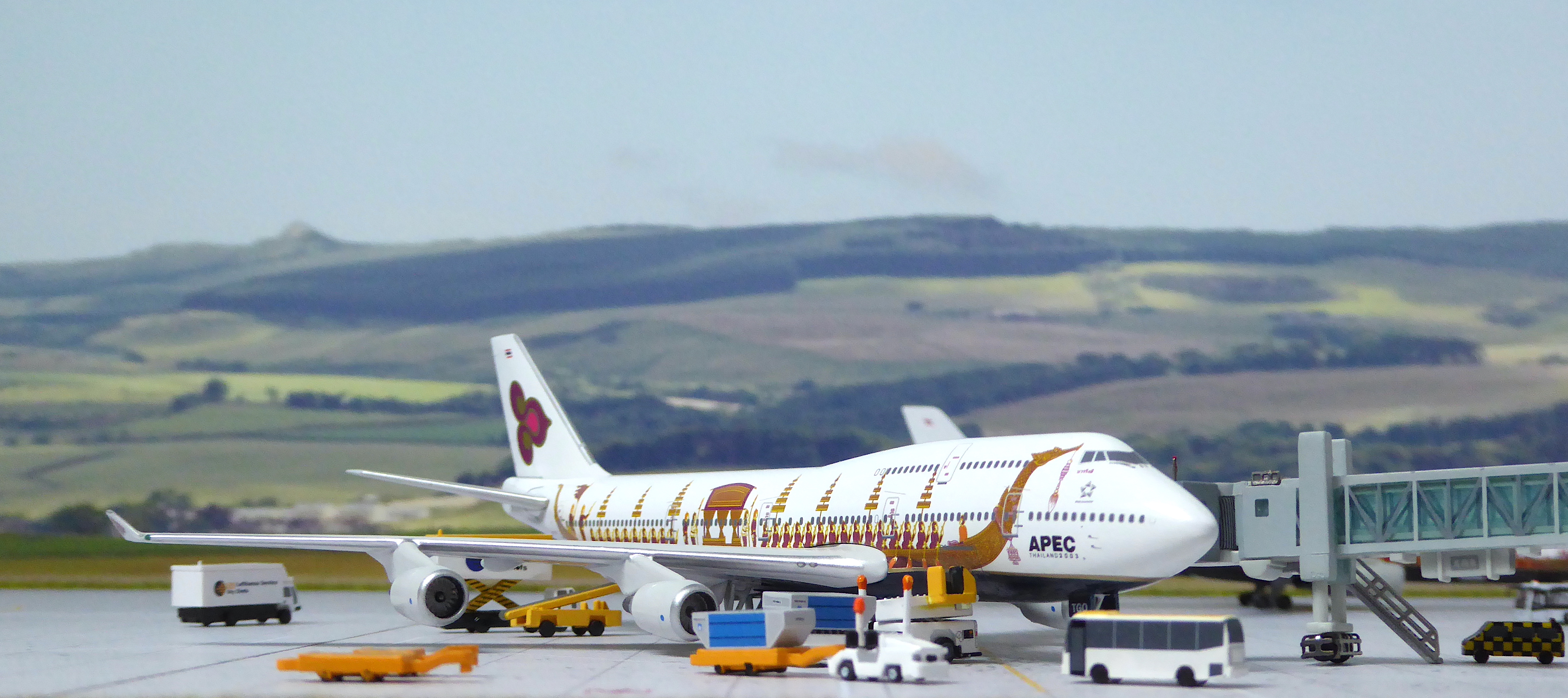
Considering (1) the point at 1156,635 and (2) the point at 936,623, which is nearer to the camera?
(1) the point at 1156,635

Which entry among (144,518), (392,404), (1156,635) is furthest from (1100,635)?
(392,404)

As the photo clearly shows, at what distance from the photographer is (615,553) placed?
31938 mm

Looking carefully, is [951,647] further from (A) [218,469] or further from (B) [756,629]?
(A) [218,469]

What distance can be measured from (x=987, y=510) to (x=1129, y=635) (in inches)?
210

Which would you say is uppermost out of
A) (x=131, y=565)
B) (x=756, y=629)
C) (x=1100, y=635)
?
(x=1100, y=635)

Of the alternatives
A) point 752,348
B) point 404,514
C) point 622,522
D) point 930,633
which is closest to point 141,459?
point 404,514

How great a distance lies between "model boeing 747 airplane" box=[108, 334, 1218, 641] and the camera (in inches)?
1085

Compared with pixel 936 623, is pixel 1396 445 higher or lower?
higher

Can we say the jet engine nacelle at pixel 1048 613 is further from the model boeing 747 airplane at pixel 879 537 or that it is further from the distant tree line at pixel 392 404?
the distant tree line at pixel 392 404

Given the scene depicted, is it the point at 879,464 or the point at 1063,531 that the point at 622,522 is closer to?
the point at 879,464

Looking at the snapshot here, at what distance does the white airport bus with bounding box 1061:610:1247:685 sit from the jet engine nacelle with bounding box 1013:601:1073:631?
837cm

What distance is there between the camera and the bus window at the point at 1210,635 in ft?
78.0

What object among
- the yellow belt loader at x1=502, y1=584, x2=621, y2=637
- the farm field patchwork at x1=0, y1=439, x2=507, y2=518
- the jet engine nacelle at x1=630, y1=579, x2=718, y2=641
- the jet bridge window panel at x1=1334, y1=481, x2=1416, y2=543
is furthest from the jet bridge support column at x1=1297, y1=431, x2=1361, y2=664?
the farm field patchwork at x1=0, y1=439, x2=507, y2=518

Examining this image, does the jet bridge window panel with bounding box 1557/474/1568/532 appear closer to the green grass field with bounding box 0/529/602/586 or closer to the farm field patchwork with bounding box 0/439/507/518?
the green grass field with bounding box 0/529/602/586
